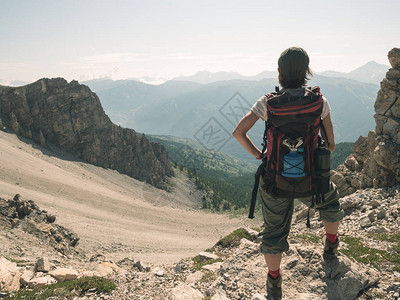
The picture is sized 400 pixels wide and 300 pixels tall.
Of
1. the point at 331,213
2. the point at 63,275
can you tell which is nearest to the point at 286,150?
the point at 331,213

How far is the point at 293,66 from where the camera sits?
4.73 m

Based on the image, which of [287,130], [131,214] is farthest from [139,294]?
[131,214]

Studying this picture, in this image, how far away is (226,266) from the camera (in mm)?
7578

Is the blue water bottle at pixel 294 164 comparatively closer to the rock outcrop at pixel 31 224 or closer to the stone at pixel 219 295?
the stone at pixel 219 295

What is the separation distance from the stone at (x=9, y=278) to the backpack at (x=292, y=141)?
30.3ft

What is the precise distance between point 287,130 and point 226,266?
4887 mm

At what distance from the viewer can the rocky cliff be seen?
82312mm

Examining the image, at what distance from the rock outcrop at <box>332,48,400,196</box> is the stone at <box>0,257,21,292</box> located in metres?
22.5

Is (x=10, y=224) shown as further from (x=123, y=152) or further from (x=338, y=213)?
(x=123, y=152)

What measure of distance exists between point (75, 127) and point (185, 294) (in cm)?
9881

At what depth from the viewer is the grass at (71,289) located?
7.44 m

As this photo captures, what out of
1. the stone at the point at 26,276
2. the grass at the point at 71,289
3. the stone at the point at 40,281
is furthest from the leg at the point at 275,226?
the stone at the point at 26,276

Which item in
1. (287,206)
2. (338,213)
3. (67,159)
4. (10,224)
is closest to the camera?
(287,206)

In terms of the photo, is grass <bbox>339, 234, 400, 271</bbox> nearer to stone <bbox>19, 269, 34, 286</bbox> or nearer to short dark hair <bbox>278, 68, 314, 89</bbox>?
short dark hair <bbox>278, 68, 314, 89</bbox>
